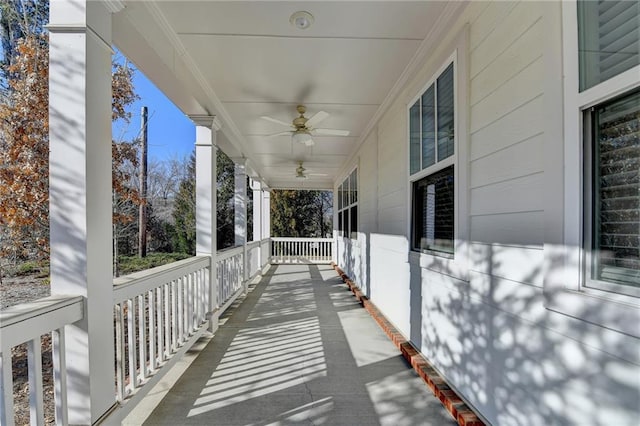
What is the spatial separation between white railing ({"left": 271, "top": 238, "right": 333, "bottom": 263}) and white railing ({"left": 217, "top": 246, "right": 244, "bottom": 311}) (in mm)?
5278

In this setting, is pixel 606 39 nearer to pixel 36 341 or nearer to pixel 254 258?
pixel 36 341

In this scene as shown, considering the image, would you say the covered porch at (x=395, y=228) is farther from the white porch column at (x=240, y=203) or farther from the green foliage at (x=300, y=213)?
the green foliage at (x=300, y=213)

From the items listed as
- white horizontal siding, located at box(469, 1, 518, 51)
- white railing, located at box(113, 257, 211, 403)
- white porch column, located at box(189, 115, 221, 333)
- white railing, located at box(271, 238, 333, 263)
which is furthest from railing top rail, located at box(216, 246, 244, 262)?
white railing, located at box(271, 238, 333, 263)

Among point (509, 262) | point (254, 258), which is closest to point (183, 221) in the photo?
point (254, 258)

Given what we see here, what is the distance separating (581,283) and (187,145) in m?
14.6

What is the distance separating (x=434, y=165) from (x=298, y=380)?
1981mm

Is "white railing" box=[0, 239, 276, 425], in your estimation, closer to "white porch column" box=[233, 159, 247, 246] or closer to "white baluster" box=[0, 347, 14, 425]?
"white baluster" box=[0, 347, 14, 425]

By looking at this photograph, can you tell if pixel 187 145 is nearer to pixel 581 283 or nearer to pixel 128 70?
pixel 128 70

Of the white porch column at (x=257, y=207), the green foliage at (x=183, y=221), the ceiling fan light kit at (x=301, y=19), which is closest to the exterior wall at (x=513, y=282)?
the ceiling fan light kit at (x=301, y=19)

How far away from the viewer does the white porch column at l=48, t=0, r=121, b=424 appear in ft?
5.14

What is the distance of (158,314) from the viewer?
250 cm

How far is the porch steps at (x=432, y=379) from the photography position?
196cm

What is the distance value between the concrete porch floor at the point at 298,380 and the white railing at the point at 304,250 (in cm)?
661

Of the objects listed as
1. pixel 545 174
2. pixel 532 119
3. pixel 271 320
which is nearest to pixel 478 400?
pixel 545 174
